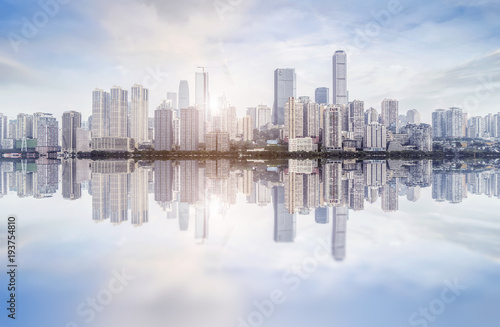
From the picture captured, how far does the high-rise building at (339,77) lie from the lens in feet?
389

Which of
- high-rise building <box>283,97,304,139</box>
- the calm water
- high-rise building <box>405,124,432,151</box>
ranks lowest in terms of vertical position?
the calm water

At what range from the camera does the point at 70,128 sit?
7112 cm

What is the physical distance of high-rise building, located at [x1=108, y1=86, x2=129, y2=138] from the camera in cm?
7412

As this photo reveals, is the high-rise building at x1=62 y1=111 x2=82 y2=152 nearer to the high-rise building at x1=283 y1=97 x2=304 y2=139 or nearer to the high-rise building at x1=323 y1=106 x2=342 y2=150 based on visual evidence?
the high-rise building at x1=283 y1=97 x2=304 y2=139

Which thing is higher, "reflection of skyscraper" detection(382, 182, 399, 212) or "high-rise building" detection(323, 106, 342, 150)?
"high-rise building" detection(323, 106, 342, 150)

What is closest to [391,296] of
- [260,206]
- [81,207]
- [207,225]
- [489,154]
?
[207,225]

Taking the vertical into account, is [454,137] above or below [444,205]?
above

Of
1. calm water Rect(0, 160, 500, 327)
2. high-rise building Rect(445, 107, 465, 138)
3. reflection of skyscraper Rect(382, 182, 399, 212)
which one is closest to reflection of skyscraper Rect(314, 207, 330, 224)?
calm water Rect(0, 160, 500, 327)

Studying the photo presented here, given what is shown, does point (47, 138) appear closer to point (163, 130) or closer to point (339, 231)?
point (163, 130)

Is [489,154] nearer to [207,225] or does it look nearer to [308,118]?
[308,118]

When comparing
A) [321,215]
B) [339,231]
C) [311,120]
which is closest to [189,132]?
[311,120]

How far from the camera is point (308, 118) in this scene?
72812 millimetres

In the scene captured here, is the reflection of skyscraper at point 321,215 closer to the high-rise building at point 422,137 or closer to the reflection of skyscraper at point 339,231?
the reflection of skyscraper at point 339,231

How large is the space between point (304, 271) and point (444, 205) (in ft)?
18.7
